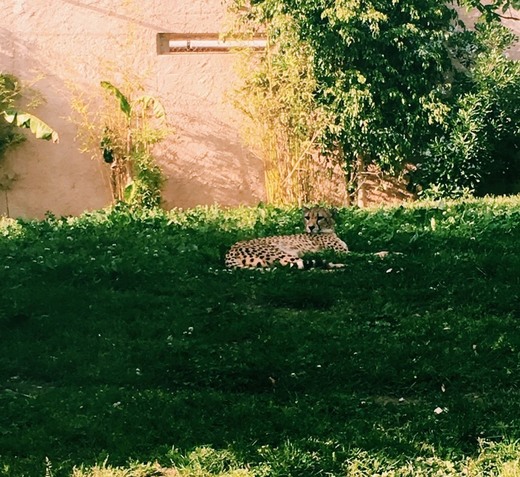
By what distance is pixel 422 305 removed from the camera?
201 inches

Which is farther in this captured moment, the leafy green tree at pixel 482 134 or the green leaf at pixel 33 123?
the leafy green tree at pixel 482 134

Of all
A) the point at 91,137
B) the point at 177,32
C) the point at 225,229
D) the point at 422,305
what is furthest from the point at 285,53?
the point at 422,305

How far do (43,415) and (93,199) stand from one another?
8752 mm

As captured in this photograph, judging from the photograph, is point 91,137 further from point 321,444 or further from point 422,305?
point 321,444

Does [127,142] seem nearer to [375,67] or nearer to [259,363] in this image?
[375,67]

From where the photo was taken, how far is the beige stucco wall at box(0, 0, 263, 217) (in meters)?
11.9

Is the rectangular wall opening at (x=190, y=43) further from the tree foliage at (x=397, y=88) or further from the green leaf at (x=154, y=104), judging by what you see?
the green leaf at (x=154, y=104)

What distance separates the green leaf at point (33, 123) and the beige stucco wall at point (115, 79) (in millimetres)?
1014

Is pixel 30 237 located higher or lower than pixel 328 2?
lower

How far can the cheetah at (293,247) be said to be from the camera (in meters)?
6.34

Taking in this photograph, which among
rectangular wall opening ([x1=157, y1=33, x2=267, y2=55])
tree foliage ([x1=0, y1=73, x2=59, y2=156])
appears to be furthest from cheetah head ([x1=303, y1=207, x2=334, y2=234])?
rectangular wall opening ([x1=157, y1=33, x2=267, y2=55])

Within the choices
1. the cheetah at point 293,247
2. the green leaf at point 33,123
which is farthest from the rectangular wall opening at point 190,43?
the cheetah at point 293,247

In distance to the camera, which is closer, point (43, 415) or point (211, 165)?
point (43, 415)

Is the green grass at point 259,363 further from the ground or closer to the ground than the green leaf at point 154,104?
closer to the ground
